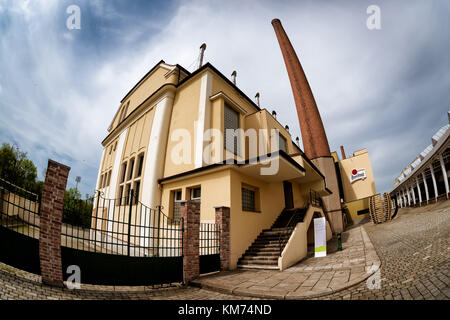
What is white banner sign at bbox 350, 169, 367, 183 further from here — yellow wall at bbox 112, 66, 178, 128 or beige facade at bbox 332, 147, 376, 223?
yellow wall at bbox 112, 66, 178, 128

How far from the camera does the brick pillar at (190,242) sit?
5.67 m

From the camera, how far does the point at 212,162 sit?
32.6 feet

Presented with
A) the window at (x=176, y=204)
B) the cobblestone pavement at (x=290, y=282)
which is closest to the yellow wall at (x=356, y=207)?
the cobblestone pavement at (x=290, y=282)

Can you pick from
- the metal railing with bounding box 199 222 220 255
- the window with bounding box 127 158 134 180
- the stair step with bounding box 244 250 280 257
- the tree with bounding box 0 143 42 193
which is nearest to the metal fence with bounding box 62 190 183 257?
the metal railing with bounding box 199 222 220 255

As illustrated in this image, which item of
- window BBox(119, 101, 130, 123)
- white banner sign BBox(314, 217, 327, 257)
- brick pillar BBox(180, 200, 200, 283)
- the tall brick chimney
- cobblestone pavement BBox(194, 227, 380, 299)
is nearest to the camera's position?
cobblestone pavement BBox(194, 227, 380, 299)

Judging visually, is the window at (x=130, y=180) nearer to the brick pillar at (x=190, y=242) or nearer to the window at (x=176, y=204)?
the window at (x=176, y=204)

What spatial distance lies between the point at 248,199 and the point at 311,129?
13.8 meters

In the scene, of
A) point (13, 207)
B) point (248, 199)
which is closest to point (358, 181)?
point (248, 199)

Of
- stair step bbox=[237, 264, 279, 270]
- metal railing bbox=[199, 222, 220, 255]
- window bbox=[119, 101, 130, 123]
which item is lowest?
stair step bbox=[237, 264, 279, 270]

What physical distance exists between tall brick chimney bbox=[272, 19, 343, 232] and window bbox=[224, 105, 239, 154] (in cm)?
1014

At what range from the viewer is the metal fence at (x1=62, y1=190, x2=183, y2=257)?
4230 mm

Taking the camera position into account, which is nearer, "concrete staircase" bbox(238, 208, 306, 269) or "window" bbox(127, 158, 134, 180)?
"concrete staircase" bbox(238, 208, 306, 269)

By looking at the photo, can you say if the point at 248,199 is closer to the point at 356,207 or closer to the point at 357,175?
the point at 356,207

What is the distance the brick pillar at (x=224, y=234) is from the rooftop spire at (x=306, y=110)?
14.5m
